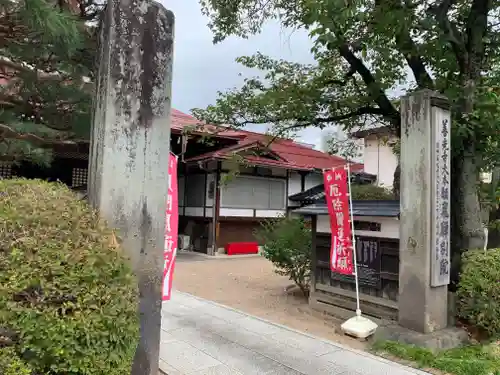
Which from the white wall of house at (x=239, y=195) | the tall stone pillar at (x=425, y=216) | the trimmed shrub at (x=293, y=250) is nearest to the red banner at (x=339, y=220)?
the tall stone pillar at (x=425, y=216)

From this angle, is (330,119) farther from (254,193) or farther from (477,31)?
(254,193)

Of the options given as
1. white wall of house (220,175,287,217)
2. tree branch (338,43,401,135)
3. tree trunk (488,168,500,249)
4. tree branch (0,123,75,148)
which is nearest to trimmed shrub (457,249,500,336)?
tree trunk (488,168,500,249)

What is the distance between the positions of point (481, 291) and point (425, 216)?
1.24 m

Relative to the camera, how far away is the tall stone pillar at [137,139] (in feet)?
10.6

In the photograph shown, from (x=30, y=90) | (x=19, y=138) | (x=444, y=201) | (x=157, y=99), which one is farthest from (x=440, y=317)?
(x=30, y=90)

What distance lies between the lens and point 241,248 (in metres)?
15.6

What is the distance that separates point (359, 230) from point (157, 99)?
4242mm

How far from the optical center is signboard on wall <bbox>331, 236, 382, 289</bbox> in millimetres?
6164

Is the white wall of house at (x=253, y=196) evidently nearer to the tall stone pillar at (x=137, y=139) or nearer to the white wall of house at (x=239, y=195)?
the white wall of house at (x=239, y=195)

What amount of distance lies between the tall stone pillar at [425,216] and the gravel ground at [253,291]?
932mm

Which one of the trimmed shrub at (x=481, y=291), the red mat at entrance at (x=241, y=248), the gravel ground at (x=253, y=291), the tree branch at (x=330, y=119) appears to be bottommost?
the gravel ground at (x=253, y=291)

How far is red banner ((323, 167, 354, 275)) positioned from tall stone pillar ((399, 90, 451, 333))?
89 cm

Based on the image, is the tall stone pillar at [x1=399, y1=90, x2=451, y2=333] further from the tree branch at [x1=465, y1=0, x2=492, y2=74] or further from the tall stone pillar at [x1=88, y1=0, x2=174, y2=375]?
the tall stone pillar at [x1=88, y1=0, x2=174, y2=375]

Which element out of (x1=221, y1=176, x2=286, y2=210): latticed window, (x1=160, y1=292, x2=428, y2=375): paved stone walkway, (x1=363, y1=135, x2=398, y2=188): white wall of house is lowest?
(x1=160, y1=292, x2=428, y2=375): paved stone walkway
